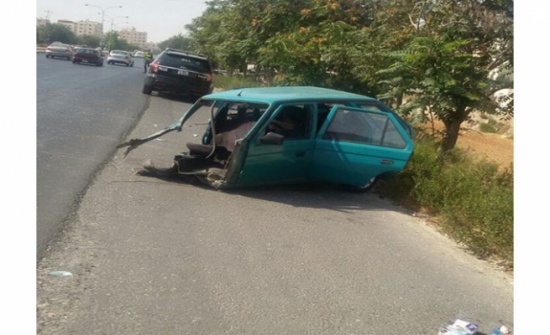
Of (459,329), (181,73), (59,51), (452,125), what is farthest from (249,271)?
(59,51)

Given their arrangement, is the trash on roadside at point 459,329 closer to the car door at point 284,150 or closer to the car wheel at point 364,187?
the car door at point 284,150

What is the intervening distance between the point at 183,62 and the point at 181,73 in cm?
47

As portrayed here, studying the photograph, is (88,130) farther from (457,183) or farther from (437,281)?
(437,281)

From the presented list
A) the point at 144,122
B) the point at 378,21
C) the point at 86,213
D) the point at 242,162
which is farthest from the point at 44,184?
the point at 378,21

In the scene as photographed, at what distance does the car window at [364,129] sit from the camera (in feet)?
28.7

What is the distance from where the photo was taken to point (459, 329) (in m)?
4.52

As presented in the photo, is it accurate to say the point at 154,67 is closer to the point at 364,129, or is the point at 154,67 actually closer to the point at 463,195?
the point at 364,129

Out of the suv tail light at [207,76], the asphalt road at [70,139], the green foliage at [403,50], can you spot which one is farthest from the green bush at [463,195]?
the suv tail light at [207,76]

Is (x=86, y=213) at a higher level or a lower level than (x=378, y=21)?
lower

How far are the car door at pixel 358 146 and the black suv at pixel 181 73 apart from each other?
545 inches

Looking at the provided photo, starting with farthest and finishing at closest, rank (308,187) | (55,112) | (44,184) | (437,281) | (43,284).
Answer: (55,112)
(308,187)
(44,184)
(437,281)
(43,284)

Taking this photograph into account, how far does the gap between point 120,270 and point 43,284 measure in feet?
2.10

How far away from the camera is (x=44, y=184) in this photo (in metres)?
7.91

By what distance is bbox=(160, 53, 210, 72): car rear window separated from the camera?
22.2m
